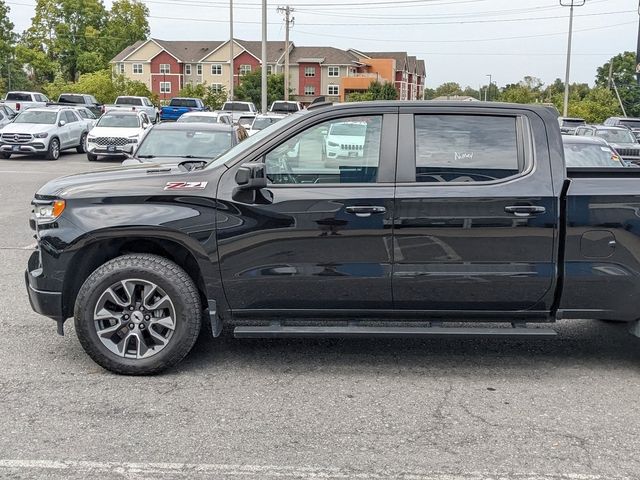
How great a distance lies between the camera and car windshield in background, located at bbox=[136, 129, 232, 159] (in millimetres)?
12398

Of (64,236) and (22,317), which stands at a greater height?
(64,236)

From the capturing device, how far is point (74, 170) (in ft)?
70.3

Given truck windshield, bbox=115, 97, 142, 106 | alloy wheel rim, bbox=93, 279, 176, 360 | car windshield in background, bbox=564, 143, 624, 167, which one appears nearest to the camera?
alloy wheel rim, bbox=93, 279, 176, 360

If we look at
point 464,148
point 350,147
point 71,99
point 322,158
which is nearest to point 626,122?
point 71,99

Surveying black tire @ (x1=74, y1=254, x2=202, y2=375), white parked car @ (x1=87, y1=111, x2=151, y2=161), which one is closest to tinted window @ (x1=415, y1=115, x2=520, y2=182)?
black tire @ (x1=74, y1=254, x2=202, y2=375)

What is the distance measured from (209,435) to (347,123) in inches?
91.8

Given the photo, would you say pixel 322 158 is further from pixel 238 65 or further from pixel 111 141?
pixel 238 65

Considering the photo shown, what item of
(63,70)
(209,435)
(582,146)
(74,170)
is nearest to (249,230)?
(209,435)

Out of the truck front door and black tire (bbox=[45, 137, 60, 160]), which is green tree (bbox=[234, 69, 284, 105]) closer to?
black tire (bbox=[45, 137, 60, 160])

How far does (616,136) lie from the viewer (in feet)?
81.0

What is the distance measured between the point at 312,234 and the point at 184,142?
8.09 metres

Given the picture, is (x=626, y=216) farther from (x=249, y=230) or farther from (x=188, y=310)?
(x=188, y=310)

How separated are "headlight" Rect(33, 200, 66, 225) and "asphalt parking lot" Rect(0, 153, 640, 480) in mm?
1052

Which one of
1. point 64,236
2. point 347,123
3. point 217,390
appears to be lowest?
point 217,390
